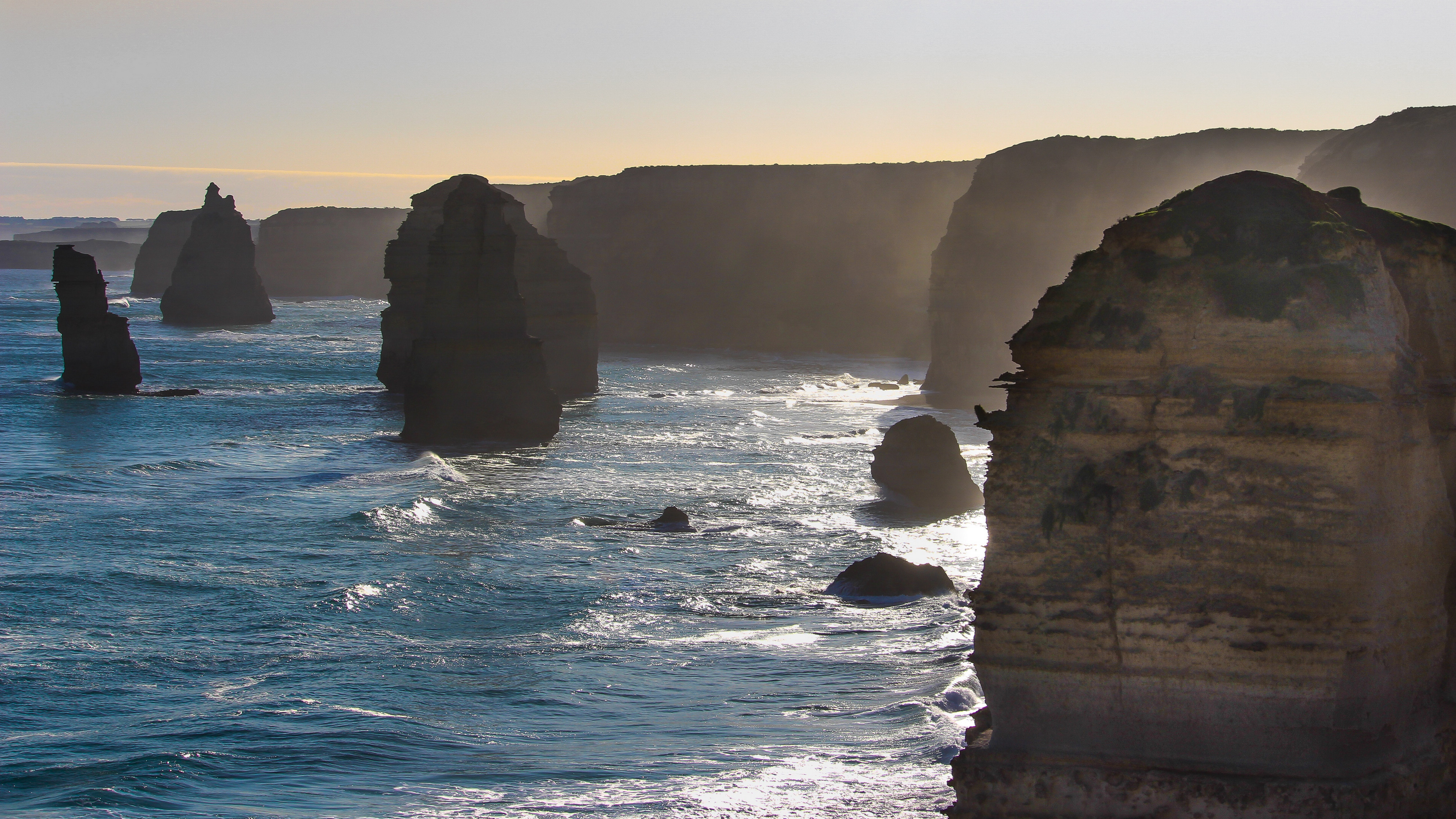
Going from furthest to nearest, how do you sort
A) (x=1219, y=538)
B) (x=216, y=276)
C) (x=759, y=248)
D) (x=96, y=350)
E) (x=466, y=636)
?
(x=759, y=248) < (x=216, y=276) < (x=96, y=350) < (x=466, y=636) < (x=1219, y=538)

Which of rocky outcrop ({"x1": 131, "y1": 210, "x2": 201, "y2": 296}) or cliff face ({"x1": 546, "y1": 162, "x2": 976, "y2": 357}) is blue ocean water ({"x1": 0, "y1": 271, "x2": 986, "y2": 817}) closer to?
cliff face ({"x1": 546, "y1": 162, "x2": 976, "y2": 357})

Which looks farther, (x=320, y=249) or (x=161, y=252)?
(x=320, y=249)

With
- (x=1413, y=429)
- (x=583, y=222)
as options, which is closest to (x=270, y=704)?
(x=1413, y=429)

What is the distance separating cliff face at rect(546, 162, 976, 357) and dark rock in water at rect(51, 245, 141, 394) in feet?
164

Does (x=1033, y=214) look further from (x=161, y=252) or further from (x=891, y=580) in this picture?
(x=161, y=252)

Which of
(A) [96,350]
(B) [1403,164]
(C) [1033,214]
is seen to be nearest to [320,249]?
(A) [96,350]

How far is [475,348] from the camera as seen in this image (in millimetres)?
38625

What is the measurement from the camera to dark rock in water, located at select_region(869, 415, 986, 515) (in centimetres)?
2875

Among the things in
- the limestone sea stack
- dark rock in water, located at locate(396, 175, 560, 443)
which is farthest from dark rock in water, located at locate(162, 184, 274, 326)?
the limestone sea stack

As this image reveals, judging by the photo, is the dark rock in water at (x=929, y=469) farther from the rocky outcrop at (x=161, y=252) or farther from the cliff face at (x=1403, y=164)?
the rocky outcrop at (x=161, y=252)

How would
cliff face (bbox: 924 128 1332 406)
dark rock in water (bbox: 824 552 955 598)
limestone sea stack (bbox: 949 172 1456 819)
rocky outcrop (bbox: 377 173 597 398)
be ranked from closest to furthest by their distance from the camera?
limestone sea stack (bbox: 949 172 1456 819), dark rock in water (bbox: 824 552 955 598), cliff face (bbox: 924 128 1332 406), rocky outcrop (bbox: 377 173 597 398)

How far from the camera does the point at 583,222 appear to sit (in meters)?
109

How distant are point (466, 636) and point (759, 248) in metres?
91.8

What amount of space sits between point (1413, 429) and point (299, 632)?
49.3 ft
